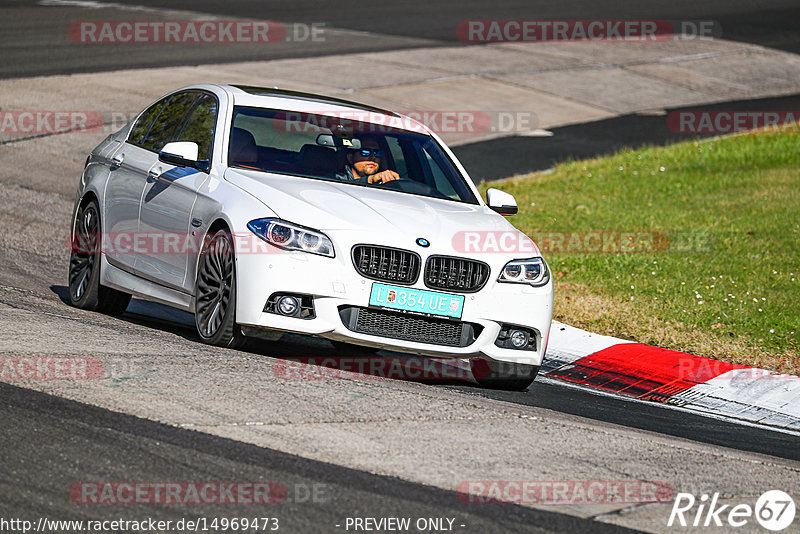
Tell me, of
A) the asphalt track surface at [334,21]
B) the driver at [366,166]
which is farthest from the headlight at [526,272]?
the asphalt track surface at [334,21]

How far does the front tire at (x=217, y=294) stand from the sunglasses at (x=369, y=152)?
139 centimetres

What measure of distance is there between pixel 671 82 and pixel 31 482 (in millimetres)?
22172

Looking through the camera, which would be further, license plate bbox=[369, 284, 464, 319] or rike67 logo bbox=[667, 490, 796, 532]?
license plate bbox=[369, 284, 464, 319]

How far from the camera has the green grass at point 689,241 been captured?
1023 centimetres

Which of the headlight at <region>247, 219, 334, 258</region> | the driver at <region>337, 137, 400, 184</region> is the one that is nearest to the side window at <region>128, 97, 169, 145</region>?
the driver at <region>337, 137, 400, 184</region>

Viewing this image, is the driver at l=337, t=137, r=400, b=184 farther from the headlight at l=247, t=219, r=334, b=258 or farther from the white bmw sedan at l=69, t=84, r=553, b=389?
the headlight at l=247, t=219, r=334, b=258

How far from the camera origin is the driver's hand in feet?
27.8

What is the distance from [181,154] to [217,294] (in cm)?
100

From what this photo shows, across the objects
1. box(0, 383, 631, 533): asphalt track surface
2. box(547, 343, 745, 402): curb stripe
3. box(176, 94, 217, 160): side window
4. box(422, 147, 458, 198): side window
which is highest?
box(176, 94, 217, 160): side window

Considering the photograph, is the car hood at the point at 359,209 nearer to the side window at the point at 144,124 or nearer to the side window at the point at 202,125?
the side window at the point at 202,125

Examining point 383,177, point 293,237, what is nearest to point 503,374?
point 383,177

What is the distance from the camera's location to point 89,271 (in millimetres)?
9180

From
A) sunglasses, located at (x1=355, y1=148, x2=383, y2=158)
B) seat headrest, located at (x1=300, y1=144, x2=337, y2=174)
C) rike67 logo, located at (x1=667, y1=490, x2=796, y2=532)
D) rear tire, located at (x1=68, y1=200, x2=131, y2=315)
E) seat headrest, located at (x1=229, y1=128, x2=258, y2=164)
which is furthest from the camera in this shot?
rear tire, located at (x1=68, y1=200, x2=131, y2=315)

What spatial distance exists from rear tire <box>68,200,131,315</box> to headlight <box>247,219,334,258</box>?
218 cm
